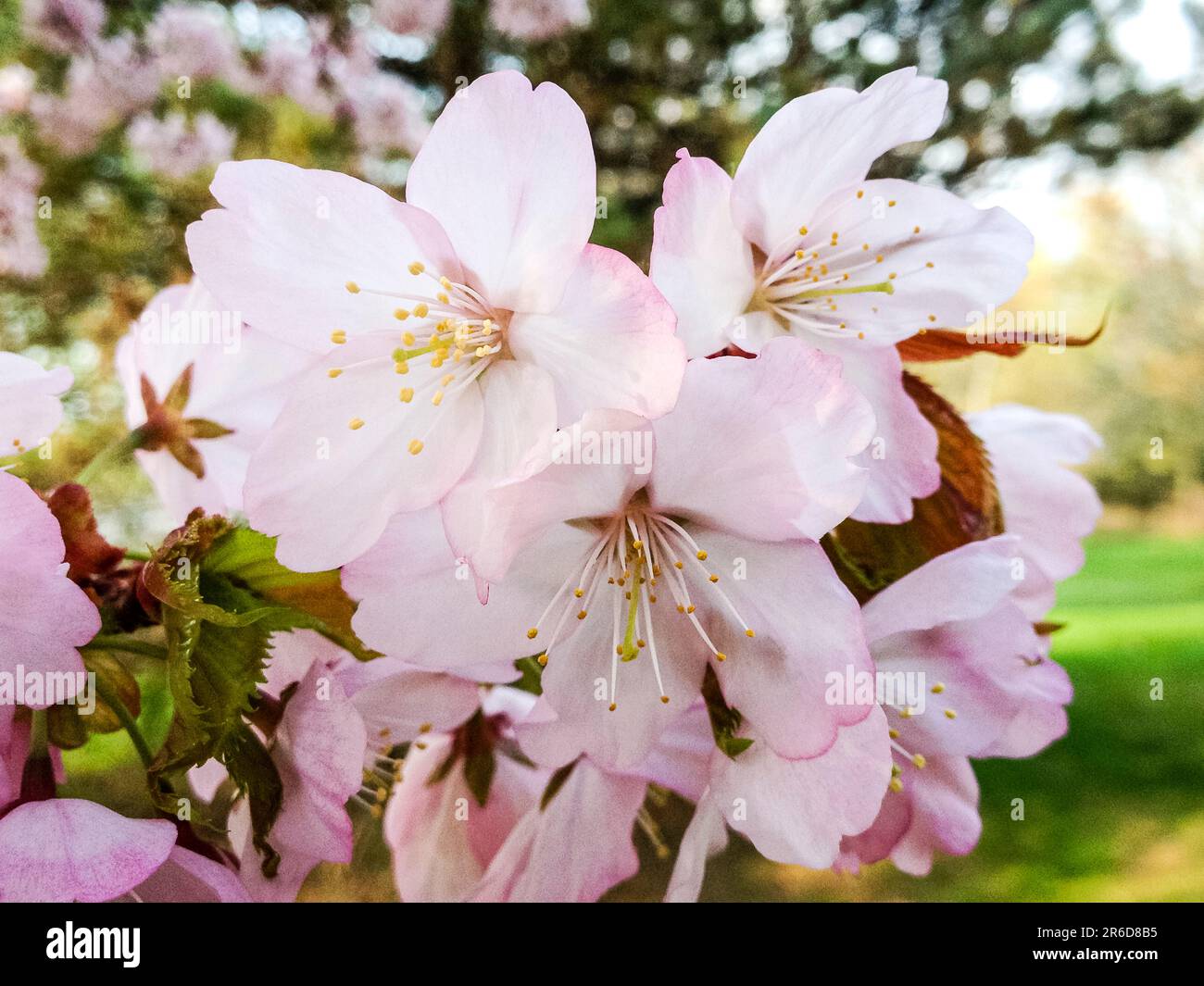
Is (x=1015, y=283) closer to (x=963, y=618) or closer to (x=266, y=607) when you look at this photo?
(x=963, y=618)

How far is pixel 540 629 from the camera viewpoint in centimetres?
24

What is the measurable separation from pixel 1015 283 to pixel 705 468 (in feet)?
0.37

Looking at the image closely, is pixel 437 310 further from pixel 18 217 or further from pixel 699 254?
pixel 18 217

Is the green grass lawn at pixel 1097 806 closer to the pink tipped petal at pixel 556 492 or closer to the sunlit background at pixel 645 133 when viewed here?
the sunlit background at pixel 645 133

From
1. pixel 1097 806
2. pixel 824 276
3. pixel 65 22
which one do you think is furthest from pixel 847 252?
pixel 1097 806

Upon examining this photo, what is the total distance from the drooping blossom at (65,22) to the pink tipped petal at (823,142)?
1703 mm

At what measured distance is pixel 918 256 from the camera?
289 millimetres

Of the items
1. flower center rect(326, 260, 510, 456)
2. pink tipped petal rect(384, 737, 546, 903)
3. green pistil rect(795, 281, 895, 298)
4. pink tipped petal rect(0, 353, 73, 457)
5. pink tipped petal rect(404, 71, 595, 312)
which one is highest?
pink tipped petal rect(404, 71, 595, 312)

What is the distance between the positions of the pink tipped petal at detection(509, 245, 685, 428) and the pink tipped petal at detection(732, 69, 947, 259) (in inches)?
2.1

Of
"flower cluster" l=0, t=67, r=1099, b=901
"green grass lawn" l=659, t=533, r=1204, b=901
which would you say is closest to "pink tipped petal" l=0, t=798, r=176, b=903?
"flower cluster" l=0, t=67, r=1099, b=901

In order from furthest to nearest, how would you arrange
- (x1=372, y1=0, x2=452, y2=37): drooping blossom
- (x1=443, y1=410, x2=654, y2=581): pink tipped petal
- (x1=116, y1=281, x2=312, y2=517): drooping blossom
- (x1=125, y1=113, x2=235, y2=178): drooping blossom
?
(x1=372, y1=0, x2=452, y2=37): drooping blossom, (x1=125, y1=113, x2=235, y2=178): drooping blossom, (x1=116, y1=281, x2=312, y2=517): drooping blossom, (x1=443, y1=410, x2=654, y2=581): pink tipped petal

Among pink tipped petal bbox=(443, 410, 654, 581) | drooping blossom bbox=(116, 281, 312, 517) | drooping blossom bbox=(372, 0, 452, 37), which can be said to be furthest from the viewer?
drooping blossom bbox=(372, 0, 452, 37)

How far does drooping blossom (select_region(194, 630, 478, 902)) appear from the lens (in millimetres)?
246

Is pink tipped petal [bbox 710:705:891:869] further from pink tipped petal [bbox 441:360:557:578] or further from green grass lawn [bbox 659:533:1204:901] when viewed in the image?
green grass lawn [bbox 659:533:1204:901]
